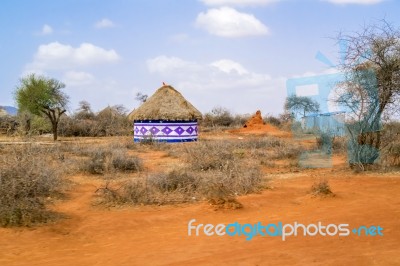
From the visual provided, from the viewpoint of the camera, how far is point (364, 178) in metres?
9.72

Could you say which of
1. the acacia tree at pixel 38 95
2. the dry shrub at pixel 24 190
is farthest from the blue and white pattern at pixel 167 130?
the dry shrub at pixel 24 190

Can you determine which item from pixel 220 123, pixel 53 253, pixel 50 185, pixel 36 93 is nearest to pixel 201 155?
pixel 50 185

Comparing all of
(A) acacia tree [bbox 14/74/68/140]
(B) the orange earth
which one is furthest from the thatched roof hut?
(B) the orange earth

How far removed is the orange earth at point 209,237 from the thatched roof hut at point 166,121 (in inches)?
560

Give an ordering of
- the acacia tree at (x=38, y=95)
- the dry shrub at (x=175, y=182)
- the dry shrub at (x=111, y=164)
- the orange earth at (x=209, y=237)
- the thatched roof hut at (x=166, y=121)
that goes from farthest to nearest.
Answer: the acacia tree at (x=38, y=95) < the thatched roof hut at (x=166, y=121) < the dry shrub at (x=111, y=164) < the dry shrub at (x=175, y=182) < the orange earth at (x=209, y=237)

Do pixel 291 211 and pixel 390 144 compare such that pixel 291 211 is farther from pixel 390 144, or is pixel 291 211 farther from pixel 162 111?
pixel 162 111

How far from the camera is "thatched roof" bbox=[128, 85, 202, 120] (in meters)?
22.8

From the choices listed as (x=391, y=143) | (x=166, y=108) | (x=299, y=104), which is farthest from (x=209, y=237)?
(x=299, y=104)

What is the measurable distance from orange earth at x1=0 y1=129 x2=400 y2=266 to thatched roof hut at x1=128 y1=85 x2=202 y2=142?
14.2 meters

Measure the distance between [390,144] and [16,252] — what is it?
362 inches

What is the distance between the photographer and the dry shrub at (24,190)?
5.96 meters

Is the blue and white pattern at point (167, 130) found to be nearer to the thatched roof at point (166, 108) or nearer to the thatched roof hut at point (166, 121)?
the thatched roof hut at point (166, 121)

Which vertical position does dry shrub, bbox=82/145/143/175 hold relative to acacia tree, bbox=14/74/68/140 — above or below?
below

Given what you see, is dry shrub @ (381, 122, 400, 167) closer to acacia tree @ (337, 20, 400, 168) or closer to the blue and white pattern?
acacia tree @ (337, 20, 400, 168)
